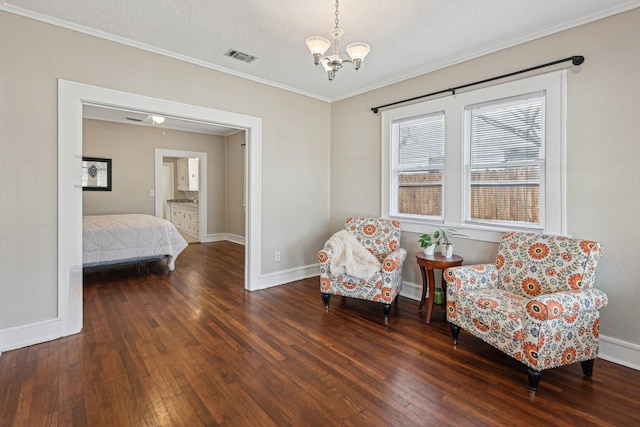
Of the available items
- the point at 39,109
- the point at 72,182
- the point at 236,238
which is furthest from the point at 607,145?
the point at 236,238

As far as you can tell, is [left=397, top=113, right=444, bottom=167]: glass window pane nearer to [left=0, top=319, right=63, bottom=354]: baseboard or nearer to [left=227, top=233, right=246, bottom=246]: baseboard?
[left=0, top=319, right=63, bottom=354]: baseboard

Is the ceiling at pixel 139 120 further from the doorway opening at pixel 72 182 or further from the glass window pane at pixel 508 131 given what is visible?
the glass window pane at pixel 508 131

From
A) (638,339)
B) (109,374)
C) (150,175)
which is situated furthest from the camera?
(150,175)

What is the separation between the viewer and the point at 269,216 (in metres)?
4.15

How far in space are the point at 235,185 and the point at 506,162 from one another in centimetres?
585

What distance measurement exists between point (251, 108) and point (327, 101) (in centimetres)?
130

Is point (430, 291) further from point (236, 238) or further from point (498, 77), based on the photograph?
point (236, 238)

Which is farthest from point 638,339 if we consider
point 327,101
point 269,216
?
point 327,101

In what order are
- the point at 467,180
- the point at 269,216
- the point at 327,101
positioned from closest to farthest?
the point at 467,180 → the point at 269,216 → the point at 327,101

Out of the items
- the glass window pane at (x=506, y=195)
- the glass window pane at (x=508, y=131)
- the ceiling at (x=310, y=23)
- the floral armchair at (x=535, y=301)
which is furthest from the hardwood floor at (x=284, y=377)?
the ceiling at (x=310, y=23)

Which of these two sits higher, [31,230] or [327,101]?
[327,101]

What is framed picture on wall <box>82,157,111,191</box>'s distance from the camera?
5.88 meters

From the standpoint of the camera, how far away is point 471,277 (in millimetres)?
2627

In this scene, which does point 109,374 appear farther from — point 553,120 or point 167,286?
point 553,120
